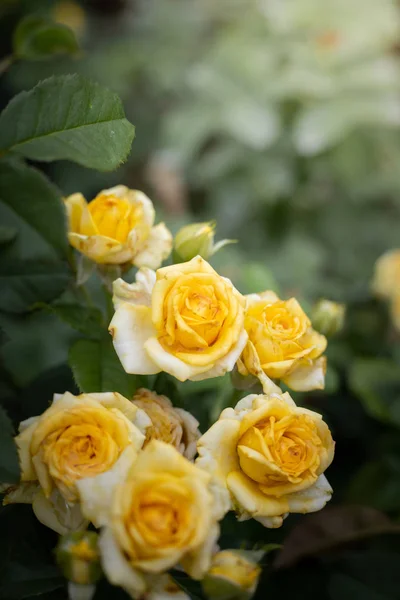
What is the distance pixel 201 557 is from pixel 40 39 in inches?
23.1

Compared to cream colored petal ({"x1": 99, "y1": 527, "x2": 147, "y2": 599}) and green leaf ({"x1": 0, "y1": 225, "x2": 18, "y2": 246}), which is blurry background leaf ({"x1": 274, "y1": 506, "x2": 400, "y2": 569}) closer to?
cream colored petal ({"x1": 99, "y1": 527, "x2": 147, "y2": 599})

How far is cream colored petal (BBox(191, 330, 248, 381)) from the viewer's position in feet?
1.44

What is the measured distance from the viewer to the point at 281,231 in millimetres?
1385

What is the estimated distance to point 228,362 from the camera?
1.44 ft

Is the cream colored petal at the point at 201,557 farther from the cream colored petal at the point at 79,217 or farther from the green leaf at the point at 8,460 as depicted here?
the cream colored petal at the point at 79,217

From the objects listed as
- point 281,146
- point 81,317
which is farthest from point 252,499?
point 281,146

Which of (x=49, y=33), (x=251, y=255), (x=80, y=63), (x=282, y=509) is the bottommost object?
(x=251, y=255)

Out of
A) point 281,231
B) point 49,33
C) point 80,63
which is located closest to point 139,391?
point 49,33

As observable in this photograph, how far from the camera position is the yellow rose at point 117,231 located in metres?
0.50

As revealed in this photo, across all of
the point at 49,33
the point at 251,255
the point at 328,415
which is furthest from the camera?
the point at 251,255

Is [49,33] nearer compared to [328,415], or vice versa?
[49,33]

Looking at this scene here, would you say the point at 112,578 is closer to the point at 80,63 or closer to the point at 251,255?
the point at 251,255

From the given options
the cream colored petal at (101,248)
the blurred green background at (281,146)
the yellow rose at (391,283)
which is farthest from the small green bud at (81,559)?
the yellow rose at (391,283)

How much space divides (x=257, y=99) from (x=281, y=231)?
0.29 meters
